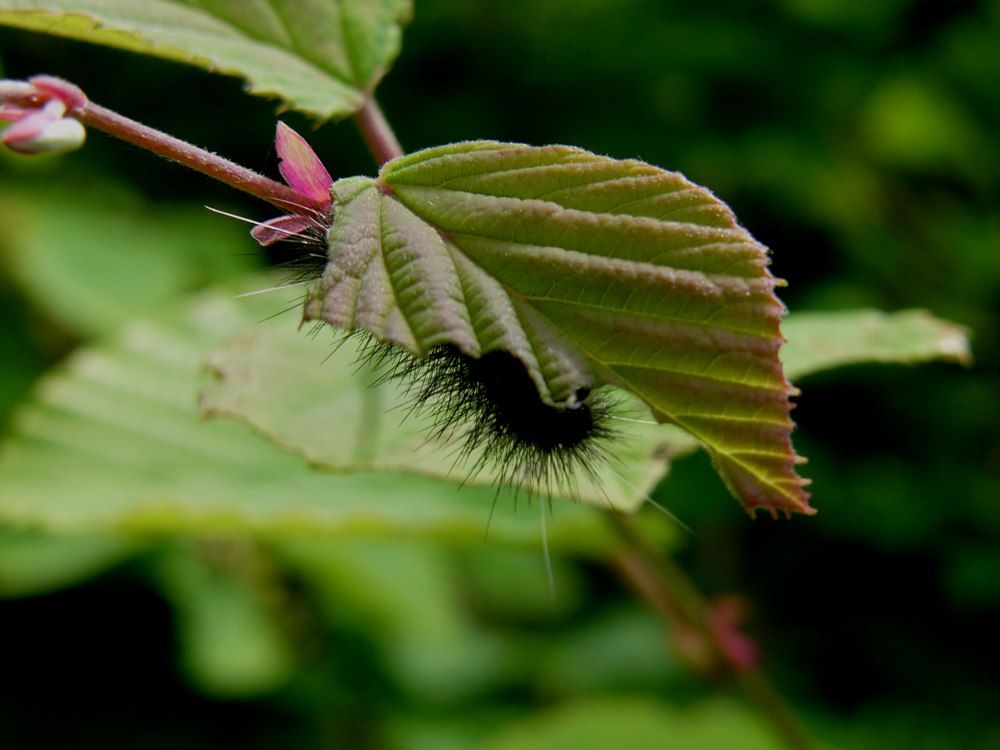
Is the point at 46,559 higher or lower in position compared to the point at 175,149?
lower

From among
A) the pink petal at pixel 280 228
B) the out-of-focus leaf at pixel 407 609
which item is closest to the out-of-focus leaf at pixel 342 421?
the pink petal at pixel 280 228

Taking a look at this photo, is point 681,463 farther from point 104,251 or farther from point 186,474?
point 186,474

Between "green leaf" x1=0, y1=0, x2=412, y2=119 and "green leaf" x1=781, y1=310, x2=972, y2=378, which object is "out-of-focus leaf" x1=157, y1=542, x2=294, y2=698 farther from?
"green leaf" x1=0, y1=0, x2=412, y2=119

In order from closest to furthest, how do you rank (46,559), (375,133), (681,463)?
(375,133) → (46,559) → (681,463)

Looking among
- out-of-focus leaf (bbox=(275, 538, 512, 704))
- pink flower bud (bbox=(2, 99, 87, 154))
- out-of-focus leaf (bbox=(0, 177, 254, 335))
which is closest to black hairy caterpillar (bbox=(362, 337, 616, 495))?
pink flower bud (bbox=(2, 99, 87, 154))

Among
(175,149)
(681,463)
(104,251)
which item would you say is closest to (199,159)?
(175,149)

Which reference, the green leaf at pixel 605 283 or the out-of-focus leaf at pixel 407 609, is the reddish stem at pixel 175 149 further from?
the out-of-focus leaf at pixel 407 609

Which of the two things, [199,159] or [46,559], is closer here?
[199,159]

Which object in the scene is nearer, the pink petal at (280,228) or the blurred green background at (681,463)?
the pink petal at (280,228)
